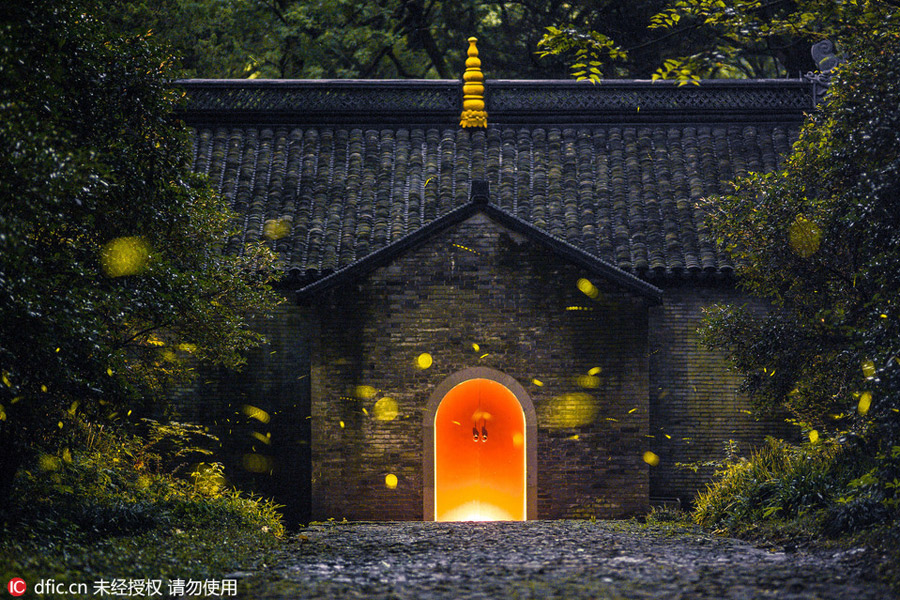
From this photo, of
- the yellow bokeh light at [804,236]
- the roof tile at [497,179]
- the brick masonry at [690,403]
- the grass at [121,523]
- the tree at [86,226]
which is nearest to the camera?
the tree at [86,226]

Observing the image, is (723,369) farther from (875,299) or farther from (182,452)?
(182,452)

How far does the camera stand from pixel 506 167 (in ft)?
57.8

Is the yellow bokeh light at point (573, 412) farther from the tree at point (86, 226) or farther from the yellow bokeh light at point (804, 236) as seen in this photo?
the tree at point (86, 226)

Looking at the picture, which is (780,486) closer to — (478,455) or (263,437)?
(478,455)

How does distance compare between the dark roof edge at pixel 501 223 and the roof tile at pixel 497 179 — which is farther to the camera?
the roof tile at pixel 497 179

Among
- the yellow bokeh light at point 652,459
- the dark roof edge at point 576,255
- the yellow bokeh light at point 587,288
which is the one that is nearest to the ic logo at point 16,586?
the dark roof edge at point 576,255

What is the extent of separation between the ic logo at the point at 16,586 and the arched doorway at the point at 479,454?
791 centimetres

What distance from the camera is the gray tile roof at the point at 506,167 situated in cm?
1592

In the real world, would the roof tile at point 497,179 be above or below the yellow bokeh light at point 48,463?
above

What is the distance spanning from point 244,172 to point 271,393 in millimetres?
4273

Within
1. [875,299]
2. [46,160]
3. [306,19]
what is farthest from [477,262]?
[306,19]

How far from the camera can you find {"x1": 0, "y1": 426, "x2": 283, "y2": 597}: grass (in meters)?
8.66

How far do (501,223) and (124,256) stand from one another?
19.4ft

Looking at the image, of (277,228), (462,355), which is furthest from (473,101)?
(462,355)
